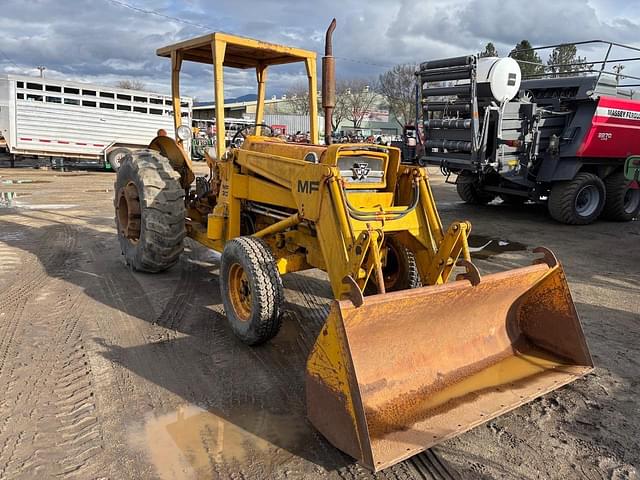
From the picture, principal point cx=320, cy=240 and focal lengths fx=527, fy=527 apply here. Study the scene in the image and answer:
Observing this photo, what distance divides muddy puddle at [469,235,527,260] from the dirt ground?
129cm

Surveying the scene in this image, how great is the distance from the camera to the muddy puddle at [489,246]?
7.54 meters

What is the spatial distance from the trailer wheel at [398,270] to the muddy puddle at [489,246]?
301 cm

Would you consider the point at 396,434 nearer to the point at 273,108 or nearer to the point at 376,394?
the point at 376,394

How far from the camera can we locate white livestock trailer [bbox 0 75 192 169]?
16906 mm

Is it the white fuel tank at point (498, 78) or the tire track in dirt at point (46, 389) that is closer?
the tire track in dirt at point (46, 389)

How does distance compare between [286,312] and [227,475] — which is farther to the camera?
[286,312]

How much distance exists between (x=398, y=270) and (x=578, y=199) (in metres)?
6.88

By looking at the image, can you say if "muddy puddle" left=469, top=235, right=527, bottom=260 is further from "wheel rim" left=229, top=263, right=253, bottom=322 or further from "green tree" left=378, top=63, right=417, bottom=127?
"green tree" left=378, top=63, right=417, bottom=127

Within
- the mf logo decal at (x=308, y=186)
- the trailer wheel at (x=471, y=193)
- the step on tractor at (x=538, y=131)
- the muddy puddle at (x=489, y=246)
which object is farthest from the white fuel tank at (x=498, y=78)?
the mf logo decal at (x=308, y=186)

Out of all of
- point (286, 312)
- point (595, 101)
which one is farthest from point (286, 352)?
point (595, 101)

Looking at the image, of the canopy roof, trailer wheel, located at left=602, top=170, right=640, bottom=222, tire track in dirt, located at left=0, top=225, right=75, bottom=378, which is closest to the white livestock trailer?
tire track in dirt, located at left=0, top=225, right=75, bottom=378

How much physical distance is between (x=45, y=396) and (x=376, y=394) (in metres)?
2.13

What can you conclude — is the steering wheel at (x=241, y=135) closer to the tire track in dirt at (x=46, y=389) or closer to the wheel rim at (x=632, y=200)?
the tire track in dirt at (x=46, y=389)

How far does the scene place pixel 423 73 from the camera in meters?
9.95
